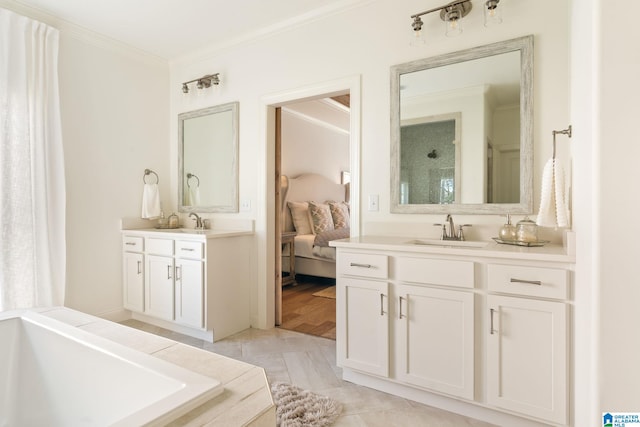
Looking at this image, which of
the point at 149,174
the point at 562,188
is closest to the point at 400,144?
the point at 562,188

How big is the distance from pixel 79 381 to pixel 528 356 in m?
1.82

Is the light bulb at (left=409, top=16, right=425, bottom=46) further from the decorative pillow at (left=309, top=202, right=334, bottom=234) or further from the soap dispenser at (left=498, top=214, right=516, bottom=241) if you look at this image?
the decorative pillow at (left=309, top=202, right=334, bottom=234)

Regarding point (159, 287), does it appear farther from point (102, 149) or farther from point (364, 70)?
point (364, 70)

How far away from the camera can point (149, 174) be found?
3.44 meters

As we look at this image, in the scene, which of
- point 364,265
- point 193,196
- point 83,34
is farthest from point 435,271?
point 83,34

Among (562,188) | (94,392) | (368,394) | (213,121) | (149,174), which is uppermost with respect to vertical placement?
(213,121)

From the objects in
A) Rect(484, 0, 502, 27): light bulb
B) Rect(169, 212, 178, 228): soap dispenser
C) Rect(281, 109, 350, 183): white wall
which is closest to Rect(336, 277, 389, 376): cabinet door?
Rect(484, 0, 502, 27): light bulb

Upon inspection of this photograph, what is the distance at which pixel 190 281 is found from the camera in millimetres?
2666

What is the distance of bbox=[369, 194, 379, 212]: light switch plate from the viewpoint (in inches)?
94.1

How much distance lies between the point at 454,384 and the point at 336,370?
0.80 metres

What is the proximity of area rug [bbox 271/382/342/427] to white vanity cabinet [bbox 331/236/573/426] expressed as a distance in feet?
0.91

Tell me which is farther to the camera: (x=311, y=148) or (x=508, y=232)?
(x=311, y=148)

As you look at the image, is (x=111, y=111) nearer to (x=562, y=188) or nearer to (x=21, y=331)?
(x=21, y=331)

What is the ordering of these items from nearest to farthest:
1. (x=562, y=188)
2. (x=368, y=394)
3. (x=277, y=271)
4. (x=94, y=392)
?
(x=94, y=392) < (x=562, y=188) < (x=368, y=394) < (x=277, y=271)
